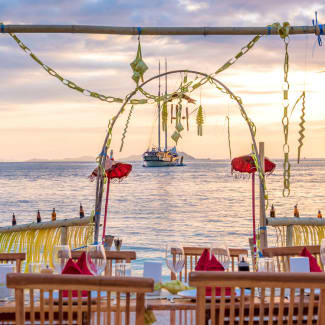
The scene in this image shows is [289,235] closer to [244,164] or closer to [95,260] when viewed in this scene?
[244,164]

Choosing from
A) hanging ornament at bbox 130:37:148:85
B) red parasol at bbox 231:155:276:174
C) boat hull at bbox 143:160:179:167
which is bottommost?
red parasol at bbox 231:155:276:174

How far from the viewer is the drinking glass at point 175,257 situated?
360 centimetres

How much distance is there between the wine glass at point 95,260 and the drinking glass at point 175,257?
0.37 metres

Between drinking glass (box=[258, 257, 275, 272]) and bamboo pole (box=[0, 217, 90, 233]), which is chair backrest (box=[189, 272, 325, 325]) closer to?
drinking glass (box=[258, 257, 275, 272])

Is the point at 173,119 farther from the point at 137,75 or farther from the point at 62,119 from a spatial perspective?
the point at 62,119

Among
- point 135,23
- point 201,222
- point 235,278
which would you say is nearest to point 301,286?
point 235,278

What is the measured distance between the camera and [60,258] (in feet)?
11.5

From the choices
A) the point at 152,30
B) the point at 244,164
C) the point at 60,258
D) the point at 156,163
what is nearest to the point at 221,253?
the point at 60,258

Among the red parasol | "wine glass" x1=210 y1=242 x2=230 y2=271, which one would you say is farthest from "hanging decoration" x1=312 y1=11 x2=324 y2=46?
A: the red parasol

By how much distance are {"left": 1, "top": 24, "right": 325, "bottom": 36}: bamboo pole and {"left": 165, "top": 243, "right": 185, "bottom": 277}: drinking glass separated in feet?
4.94

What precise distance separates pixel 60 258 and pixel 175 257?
62 centimetres

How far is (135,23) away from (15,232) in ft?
8.99

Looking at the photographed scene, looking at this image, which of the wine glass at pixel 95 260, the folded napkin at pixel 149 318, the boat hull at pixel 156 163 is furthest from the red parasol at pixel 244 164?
the boat hull at pixel 156 163

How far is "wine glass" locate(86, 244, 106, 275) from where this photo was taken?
11.2 feet
